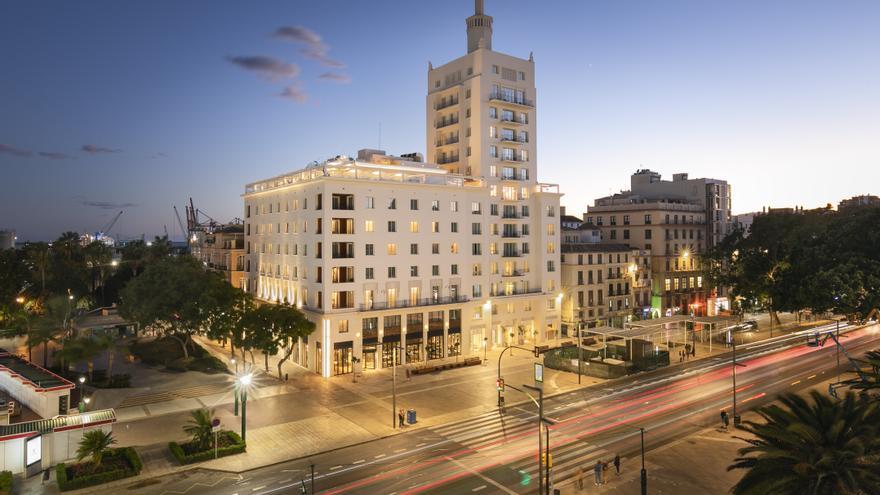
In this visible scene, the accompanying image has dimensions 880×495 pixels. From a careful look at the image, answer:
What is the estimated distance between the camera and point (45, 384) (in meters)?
38.2

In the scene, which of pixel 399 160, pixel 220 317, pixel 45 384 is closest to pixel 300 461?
pixel 45 384

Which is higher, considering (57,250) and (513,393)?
(57,250)

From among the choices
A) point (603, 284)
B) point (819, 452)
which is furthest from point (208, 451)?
point (603, 284)

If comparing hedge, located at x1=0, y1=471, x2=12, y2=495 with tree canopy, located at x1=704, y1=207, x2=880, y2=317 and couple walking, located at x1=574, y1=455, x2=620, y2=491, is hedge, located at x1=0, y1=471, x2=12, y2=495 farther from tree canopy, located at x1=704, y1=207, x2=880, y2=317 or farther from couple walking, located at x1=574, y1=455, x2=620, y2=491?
tree canopy, located at x1=704, y1=207, x2=880, y2=317

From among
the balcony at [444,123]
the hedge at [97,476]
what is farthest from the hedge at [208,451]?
the balcony at [444,123]

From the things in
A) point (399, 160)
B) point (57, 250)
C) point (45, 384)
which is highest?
point (399, 160)

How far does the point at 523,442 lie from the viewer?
1592 inches

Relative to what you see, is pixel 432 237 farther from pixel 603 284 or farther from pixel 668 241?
pixel 668 241

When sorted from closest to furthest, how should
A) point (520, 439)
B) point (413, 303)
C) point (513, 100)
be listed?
1. point (520, 439)
2. point (413, 303)
3. point (513, 100)

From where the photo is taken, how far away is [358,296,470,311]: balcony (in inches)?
2498

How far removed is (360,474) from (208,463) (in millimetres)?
10914

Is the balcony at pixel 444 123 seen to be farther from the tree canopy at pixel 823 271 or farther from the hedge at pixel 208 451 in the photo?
the hedge at pixel 208 451

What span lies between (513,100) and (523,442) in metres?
56.0

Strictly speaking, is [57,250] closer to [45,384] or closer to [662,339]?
[45,384]
